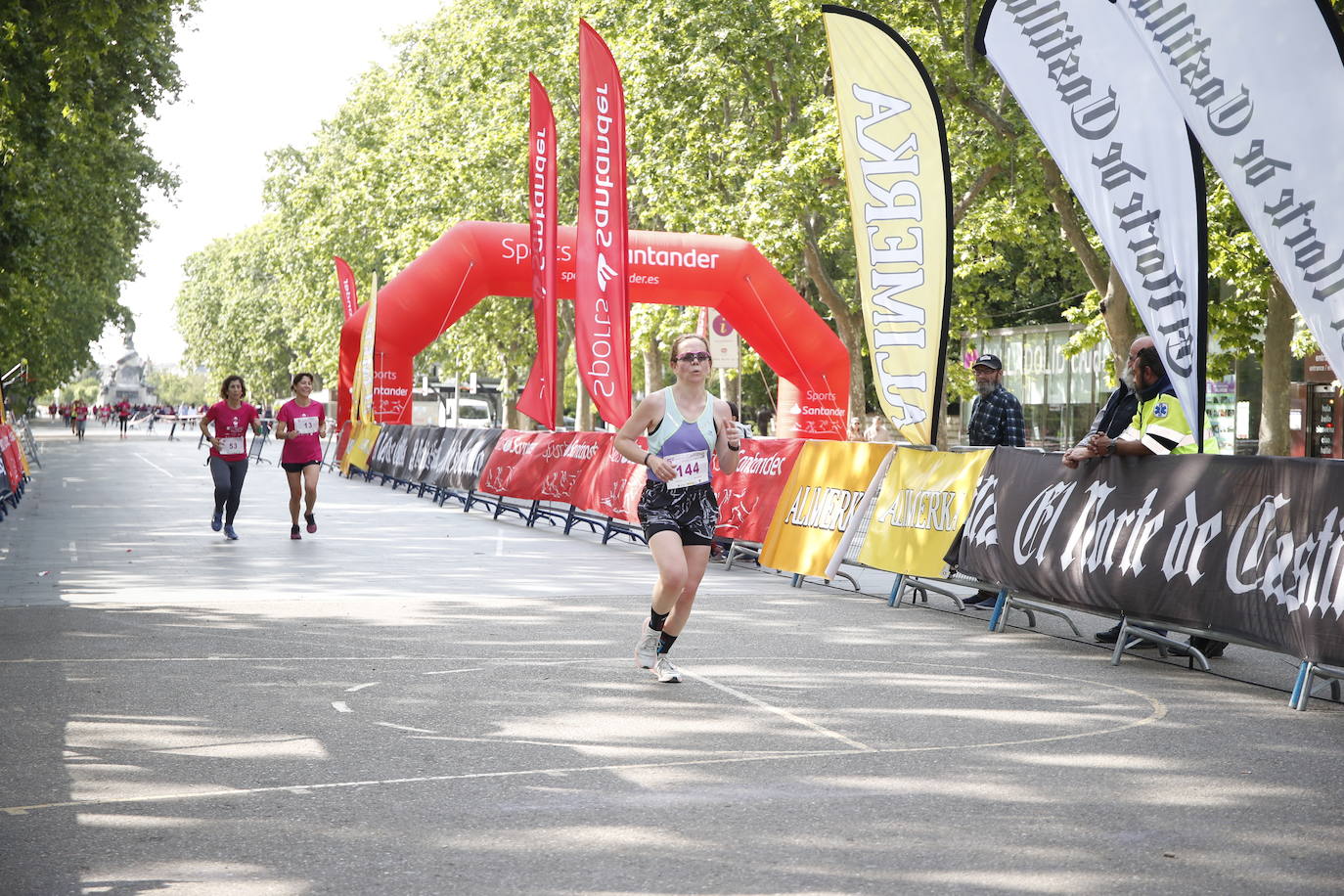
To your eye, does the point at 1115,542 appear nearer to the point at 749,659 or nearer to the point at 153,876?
the point at 749,659

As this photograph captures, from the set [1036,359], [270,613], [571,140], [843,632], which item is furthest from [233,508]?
[1036,359]

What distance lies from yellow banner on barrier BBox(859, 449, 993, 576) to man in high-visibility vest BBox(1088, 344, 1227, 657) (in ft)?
4.87

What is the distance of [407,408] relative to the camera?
3144 cm

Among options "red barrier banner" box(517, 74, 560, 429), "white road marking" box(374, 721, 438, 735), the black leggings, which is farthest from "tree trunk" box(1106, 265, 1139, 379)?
"white road marking" box(374, 721, 438, 735)

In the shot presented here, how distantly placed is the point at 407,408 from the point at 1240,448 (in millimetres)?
21385

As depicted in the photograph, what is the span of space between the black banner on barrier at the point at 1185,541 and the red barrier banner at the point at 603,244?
8515mm

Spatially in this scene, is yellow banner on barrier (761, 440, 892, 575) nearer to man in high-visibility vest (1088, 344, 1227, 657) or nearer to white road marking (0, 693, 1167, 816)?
man in high-visibility vest (1088, 344, 1227, 657)

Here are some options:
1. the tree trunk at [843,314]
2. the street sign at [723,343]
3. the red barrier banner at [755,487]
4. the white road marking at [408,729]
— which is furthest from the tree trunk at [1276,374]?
the white road marking at [408,729]

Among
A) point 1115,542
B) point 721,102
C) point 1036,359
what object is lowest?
point 1115,542

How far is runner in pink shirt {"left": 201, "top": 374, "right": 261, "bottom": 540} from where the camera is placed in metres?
17.1

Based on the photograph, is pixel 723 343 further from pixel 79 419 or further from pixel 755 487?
pixel 79 419

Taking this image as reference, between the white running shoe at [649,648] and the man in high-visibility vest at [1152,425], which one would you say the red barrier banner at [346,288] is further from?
the white running shoe at [649,648]

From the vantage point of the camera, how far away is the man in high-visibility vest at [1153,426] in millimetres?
9266

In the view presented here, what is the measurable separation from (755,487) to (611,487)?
12.0 ft
